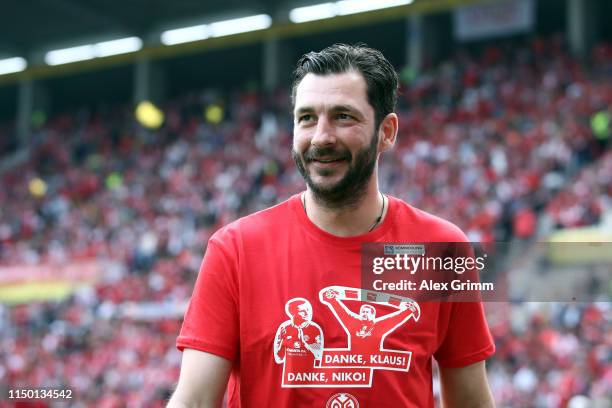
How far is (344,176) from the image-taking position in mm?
2303

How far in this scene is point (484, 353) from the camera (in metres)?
2.50

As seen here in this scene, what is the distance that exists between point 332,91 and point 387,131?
9.7 inches

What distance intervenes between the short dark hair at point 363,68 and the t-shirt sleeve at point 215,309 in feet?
1.52

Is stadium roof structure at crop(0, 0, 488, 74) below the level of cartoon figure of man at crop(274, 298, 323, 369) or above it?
above

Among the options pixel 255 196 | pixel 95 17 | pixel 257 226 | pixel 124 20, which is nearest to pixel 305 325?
pixel 257 226

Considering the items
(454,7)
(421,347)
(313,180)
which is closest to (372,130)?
(313,180)

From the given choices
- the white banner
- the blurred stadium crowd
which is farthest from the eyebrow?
the white banner

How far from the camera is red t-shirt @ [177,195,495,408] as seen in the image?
2.24m

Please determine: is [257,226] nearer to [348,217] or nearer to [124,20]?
[348,217]

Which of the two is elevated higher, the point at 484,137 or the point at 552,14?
the point at 552,14

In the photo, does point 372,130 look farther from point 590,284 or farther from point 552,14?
point 552,14

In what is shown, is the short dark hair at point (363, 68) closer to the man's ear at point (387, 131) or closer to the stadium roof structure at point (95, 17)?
the man's ear at point (387, 131)

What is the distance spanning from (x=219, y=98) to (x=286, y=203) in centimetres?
2356

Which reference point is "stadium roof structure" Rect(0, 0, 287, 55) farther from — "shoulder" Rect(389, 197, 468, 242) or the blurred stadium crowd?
"shoulder" Rect(389, 197, 468, 242)
